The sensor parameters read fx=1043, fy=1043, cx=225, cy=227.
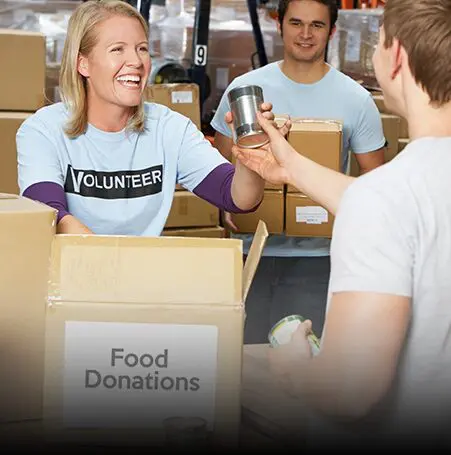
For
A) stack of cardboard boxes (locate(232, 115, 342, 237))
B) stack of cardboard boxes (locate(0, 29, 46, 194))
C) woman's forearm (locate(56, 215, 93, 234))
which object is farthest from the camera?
stack of cardboard boxes (locate(0, 29, 46, 194))

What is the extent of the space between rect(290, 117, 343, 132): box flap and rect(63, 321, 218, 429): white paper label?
74.0 inches

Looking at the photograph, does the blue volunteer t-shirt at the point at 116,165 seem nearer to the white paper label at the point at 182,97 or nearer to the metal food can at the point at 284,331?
the metal food can at the point at 284,331

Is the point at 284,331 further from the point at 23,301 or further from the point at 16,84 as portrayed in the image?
the point at 16,84

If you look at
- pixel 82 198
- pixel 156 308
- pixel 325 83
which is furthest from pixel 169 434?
pixel 325 83

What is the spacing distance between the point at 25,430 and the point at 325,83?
2307mm

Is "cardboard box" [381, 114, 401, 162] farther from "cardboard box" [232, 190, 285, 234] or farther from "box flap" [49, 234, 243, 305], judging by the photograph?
"box flap" [49, 234, 243, 305]

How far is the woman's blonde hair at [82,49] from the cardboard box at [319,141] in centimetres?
96

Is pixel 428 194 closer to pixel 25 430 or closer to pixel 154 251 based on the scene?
pixel 154 251

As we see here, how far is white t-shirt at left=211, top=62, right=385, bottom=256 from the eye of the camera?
3.58 metres

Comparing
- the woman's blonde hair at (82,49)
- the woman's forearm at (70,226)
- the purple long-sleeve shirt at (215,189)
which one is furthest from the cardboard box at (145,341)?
the woman's blonde hair at (82,49)

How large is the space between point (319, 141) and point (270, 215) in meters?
0.31

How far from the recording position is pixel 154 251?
5.24 ft

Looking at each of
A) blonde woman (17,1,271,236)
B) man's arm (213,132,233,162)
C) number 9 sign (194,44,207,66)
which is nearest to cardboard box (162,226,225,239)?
man's arm (213,132,233,162)

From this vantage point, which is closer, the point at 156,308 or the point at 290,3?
the point at 156,308
